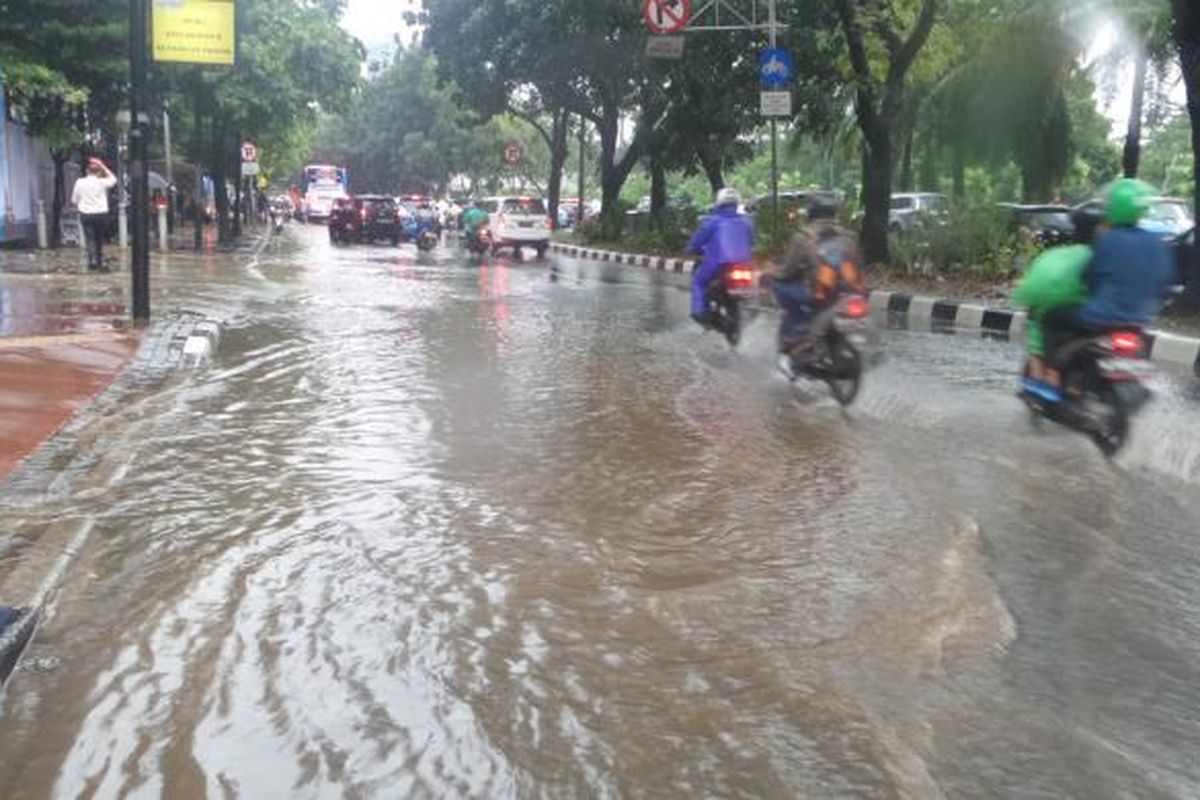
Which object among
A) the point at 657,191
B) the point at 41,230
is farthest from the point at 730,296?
the point at 657,191

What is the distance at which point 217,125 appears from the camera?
3188cm

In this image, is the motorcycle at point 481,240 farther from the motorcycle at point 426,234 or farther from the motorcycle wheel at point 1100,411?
the motorcycle wheel at point 1100,411

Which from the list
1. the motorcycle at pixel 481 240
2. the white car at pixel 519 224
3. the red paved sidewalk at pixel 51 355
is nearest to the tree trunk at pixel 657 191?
the white car at pixel 519 224

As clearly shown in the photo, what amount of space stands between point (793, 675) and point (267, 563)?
217cm

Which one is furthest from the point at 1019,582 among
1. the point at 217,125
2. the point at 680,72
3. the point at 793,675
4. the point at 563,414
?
the point at 217,125

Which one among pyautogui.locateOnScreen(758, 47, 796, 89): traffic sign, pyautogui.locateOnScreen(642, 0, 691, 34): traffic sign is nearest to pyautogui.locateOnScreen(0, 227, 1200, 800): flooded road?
pyautogui.locateOnScreen(758, 47, 796, 89): traffic sign

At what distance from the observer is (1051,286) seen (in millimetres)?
7312

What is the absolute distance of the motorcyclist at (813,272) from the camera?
8820 mm

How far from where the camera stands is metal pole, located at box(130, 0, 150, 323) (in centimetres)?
1116

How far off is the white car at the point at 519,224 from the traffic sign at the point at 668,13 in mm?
9671

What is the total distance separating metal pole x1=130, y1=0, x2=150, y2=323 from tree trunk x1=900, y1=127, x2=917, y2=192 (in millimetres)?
30174

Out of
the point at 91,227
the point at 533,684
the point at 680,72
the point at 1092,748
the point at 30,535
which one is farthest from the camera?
the point at 680,72

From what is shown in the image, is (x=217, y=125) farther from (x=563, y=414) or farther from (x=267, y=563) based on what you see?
(x=267, y=563)

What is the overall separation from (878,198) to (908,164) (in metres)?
23.5
